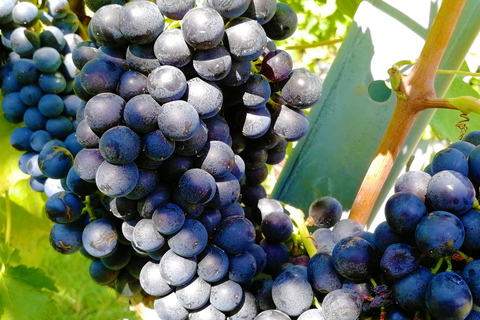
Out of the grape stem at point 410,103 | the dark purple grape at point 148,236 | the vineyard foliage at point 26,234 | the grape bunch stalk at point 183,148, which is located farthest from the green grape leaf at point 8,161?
the grape stem at point 410,103

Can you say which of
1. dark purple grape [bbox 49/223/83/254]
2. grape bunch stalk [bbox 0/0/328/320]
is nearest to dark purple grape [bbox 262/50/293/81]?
grape bunch stalk [bbox 0/0/328/320]

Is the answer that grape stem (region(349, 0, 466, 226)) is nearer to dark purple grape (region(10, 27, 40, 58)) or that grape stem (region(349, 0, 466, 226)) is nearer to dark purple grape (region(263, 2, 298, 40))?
dark purple grape (region(263, 2, 298, 40))

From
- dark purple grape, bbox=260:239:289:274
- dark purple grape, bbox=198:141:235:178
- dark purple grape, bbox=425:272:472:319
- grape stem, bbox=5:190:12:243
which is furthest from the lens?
grape stem, bbox=5:190:12:243

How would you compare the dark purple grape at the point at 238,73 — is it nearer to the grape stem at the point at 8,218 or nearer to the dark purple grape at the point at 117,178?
the dark purple grape at the point at 117,178

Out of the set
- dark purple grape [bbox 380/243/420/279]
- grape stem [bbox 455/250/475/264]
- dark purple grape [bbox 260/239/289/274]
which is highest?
grape stem [bbox 455/250/475/264]

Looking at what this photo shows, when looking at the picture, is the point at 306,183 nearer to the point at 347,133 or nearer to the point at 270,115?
the point at 347,133

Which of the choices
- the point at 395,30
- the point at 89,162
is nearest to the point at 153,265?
the point at 89,162

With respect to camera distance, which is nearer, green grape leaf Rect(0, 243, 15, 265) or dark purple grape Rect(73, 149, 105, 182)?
dark purple grape Rect(73, 149, 105, 182)
